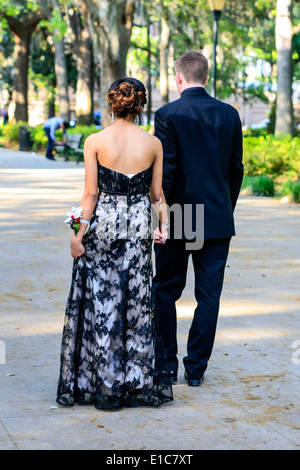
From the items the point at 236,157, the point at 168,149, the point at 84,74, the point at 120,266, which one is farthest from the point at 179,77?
the point at 84,74

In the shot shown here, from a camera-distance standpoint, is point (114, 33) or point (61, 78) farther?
point (61, 78)

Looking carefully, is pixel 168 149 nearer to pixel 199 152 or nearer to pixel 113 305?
pixel 199 152

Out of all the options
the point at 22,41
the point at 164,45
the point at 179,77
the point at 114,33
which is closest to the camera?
the point at 179,77

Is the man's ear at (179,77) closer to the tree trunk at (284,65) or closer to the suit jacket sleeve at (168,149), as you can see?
the suit jacket sleeve at (168,149)

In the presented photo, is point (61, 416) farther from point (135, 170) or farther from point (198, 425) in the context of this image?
point (135, 170)

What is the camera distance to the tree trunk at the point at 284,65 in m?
19.7

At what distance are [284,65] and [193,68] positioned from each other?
15.2 m

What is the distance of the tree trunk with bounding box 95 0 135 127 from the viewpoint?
20.8 meters

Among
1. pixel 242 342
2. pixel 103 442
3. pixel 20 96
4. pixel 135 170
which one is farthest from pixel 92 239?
pixel 20 96

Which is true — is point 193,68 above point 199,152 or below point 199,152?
above

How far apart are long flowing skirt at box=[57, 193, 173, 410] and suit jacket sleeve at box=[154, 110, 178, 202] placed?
0.31 m

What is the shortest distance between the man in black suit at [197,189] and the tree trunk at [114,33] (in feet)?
51.2

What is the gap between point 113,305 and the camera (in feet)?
16.3

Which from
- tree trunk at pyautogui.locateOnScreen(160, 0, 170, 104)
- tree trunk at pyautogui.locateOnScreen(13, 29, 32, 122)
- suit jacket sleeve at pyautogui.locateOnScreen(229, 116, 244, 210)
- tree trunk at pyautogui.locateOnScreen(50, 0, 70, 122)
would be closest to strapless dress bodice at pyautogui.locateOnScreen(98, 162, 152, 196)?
suit jacket sleeve at pyautogui.locateOnScreen(229, 116, 244, 210)
